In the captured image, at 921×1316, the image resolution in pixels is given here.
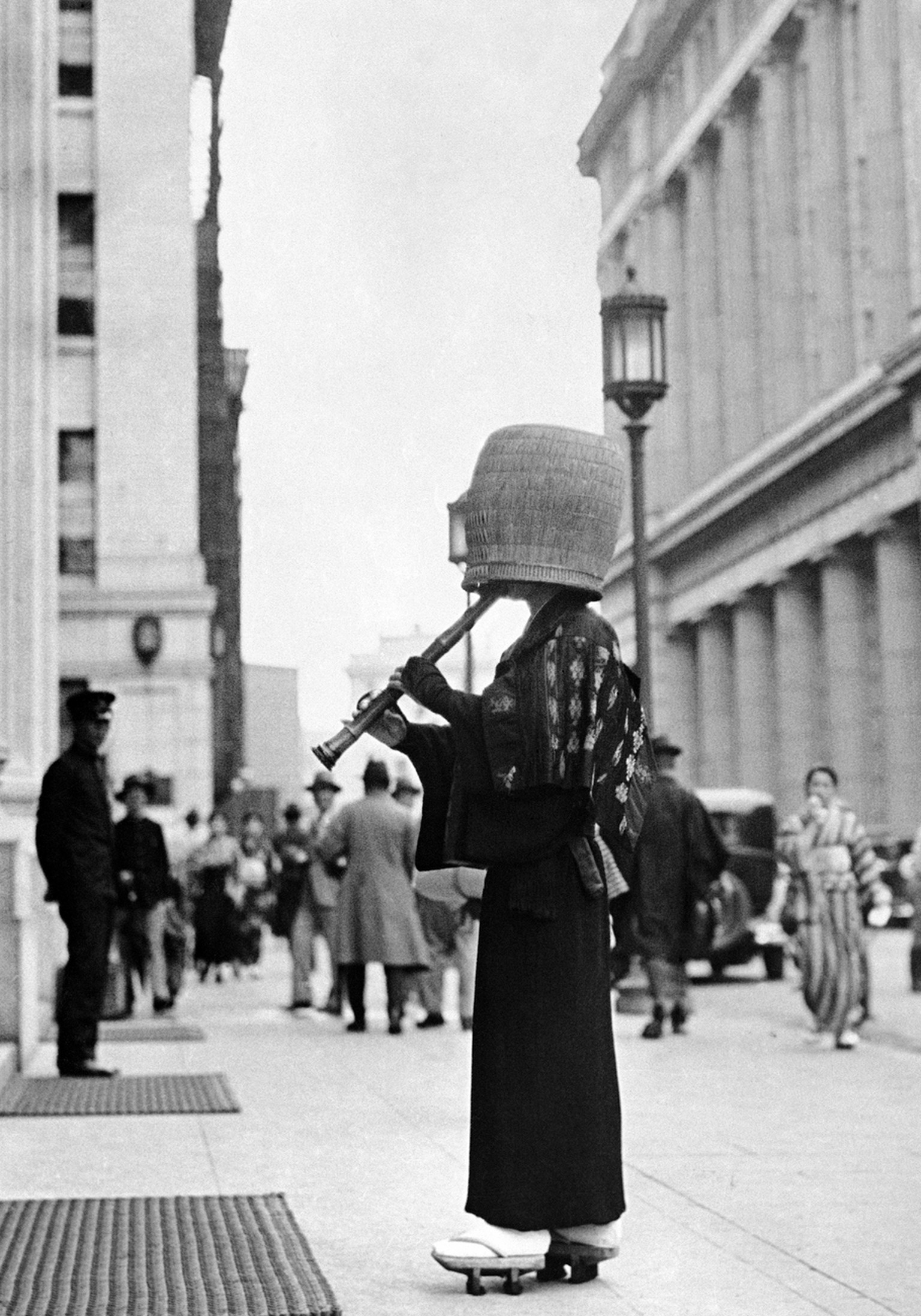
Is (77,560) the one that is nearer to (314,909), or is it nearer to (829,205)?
(314,909)

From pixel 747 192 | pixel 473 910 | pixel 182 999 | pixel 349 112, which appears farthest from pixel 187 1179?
pixel 747 192

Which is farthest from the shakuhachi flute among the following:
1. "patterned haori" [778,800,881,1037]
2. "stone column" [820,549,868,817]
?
"stone column" [820,549,868,817]

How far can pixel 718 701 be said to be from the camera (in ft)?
214

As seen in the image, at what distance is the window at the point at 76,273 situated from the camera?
39.2 meters

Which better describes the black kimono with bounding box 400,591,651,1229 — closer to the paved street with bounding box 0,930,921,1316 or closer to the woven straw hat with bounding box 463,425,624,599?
the woven straw hat with bounding box 463,425,624,599

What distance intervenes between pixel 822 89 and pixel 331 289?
49.8 meters

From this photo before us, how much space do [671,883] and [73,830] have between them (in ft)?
15.2

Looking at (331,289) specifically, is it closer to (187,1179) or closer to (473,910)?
(473,910)

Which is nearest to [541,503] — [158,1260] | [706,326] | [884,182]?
[158,1260]

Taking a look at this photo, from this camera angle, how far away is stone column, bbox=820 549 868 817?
51.2m

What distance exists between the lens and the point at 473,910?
7203 mm

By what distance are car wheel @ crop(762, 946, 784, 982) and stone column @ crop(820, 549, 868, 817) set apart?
1087 inches

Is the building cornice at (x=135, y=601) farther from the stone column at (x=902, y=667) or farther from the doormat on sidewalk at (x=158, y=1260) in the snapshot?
the doormat on sidewalk at (x=158, y=1260)

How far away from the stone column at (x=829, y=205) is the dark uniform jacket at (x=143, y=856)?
36961 millimetres
